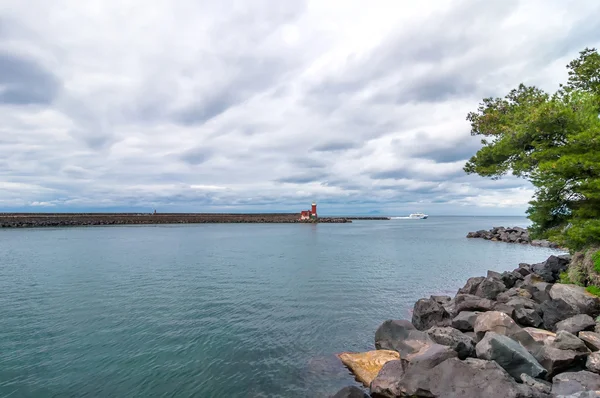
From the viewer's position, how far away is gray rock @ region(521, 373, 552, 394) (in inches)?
297

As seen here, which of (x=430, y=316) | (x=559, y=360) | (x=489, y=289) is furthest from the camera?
(x=489, y=289)

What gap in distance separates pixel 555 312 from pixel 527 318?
4.27ft

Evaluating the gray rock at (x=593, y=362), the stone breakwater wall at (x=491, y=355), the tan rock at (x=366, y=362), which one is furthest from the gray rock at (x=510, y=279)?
the tan rock at (x=366, y=362)

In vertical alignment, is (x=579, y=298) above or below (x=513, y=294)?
above

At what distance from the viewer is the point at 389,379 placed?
895cm

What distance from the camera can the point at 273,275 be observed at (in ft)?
90.2

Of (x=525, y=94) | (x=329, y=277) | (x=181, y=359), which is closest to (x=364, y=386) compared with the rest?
(x=181, y=359)

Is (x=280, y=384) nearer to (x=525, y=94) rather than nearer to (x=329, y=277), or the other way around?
(x=329, y=277)

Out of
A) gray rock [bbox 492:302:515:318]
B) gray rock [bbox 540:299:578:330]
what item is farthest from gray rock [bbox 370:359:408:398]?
gray rock [bbox 540:299:578:330]

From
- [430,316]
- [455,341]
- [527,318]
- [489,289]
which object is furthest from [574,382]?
[489,289]

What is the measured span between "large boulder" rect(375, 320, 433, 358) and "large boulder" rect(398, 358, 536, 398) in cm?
188

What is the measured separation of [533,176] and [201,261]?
2899 cm

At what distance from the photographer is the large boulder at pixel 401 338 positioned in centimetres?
1056

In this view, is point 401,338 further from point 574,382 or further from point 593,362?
point 593,362
